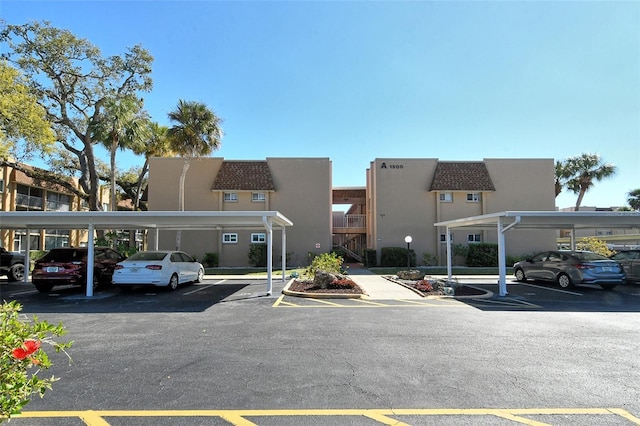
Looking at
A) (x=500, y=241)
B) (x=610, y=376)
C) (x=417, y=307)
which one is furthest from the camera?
(x=500, y=241)

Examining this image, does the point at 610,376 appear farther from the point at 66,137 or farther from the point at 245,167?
the point at 66,137

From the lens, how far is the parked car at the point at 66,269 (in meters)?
12.6

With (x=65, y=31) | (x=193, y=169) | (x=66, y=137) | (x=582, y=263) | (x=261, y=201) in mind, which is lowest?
(x=582, y=263)

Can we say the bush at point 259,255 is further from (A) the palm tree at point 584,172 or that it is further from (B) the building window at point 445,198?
(A) the palm tree at point 584,172

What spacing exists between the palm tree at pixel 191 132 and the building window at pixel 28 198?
18.8 m

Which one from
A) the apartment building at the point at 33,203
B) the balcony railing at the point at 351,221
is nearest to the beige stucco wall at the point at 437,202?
the balcony railing at the point at 351,221

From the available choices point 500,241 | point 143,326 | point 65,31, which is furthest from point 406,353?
point 65,31

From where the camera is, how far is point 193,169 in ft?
84.0

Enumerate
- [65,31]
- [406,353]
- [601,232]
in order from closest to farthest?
[406,353], [65,31], [601,232]

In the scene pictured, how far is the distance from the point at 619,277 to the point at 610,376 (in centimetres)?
994

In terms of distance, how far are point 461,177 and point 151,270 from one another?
1998 centimetres

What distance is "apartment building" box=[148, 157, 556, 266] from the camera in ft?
82.8

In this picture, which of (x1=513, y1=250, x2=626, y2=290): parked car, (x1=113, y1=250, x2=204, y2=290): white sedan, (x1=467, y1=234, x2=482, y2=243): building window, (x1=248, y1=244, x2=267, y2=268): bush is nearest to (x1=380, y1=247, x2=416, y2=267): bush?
(x1=467, y1=234, x2=482, y2=243): building window

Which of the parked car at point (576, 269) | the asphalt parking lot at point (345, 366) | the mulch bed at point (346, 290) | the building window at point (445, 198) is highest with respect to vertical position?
the building window at point (445, 198)
